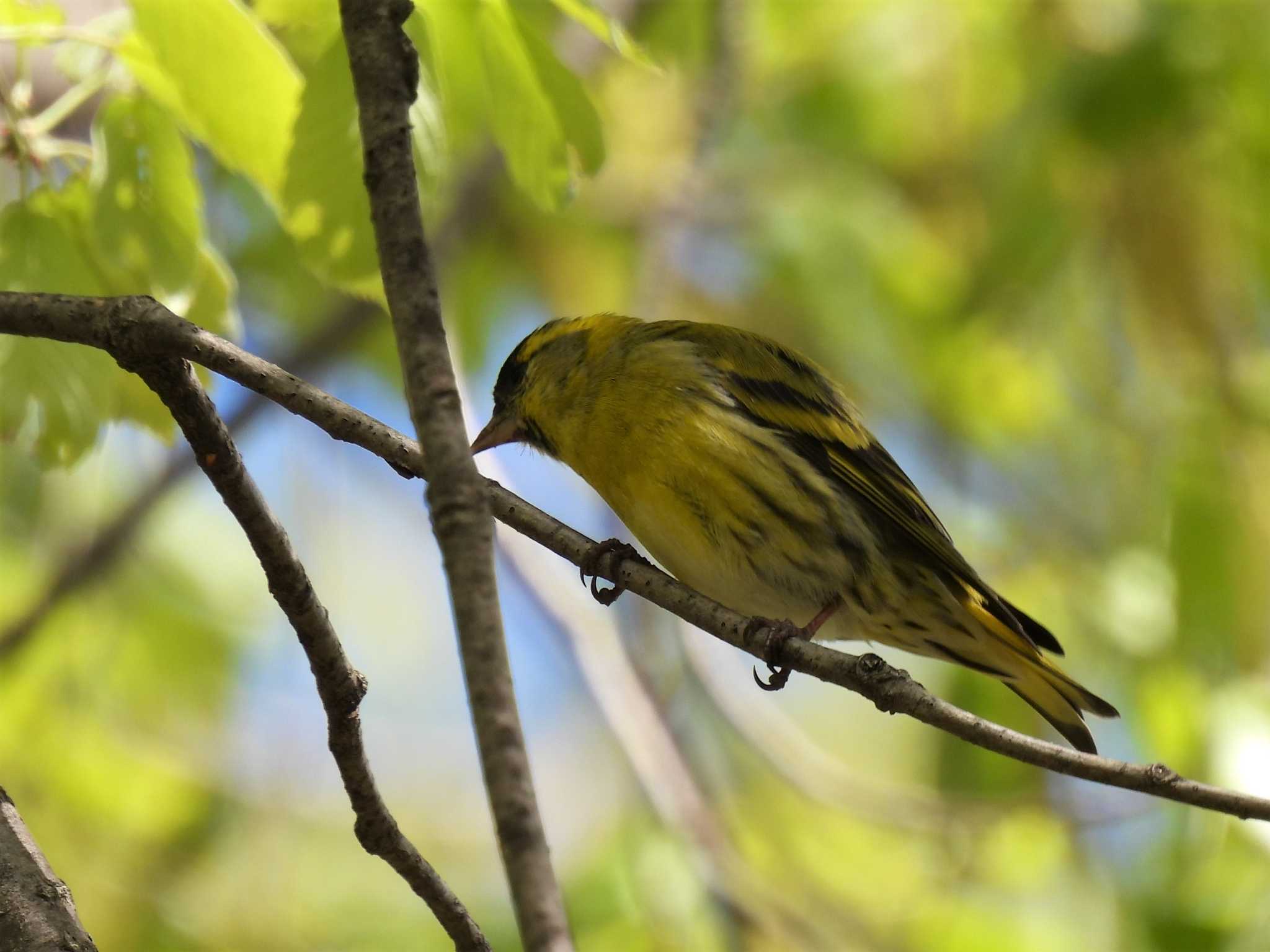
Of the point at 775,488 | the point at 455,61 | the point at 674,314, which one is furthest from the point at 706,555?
the point at 674,314

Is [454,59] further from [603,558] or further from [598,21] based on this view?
[603,558]

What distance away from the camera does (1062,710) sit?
3891 millimetres

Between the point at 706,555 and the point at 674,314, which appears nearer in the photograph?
the point at 706,555

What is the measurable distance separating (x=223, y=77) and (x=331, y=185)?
0.26 meters

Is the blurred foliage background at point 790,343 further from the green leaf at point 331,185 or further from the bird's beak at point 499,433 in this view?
the bird's beak at point 499,433

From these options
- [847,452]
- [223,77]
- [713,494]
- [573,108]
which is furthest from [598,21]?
[847,452]

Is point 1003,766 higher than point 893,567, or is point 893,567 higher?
point 1003,766

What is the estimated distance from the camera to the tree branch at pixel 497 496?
2137 millimetres

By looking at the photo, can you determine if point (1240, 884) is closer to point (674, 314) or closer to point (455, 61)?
point (455, 61)

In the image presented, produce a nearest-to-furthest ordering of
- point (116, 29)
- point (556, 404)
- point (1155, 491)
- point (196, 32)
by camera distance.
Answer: point (196, 32)
point (116, 29)
point (556, 404)
point (1155, 491)

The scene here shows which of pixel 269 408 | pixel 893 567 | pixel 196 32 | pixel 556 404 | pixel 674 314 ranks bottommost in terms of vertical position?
pixel 196 32

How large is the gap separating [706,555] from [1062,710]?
1.14 metres

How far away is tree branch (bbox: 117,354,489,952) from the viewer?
213 centimetres

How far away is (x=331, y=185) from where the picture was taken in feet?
7.84
